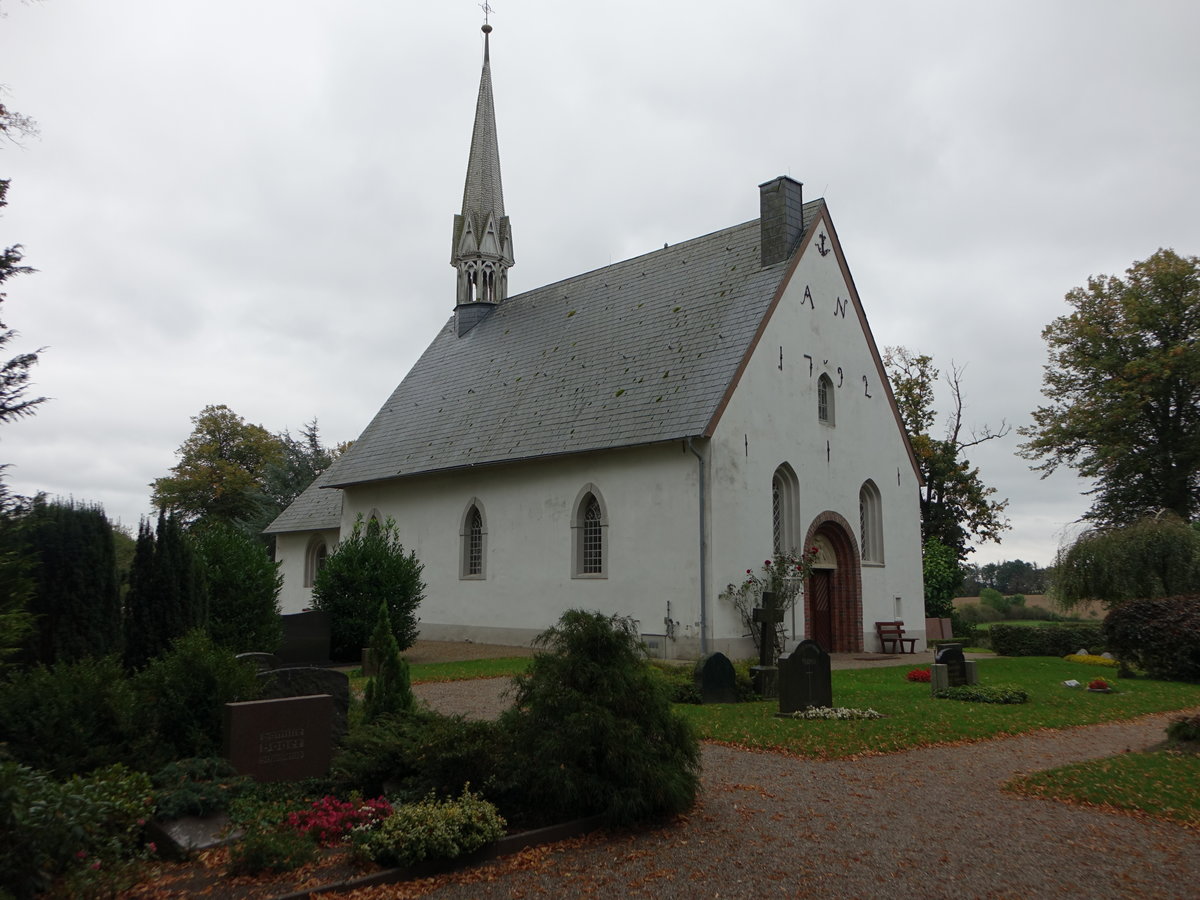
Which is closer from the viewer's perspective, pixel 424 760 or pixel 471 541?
pixel 424 760

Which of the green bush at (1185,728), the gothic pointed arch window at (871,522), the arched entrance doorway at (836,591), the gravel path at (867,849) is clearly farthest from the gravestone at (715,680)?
the gothic pointed arch window at (871,522)

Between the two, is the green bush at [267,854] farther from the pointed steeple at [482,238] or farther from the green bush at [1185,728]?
the pointed steeple at [482,238]

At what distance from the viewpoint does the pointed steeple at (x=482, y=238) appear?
3259cm

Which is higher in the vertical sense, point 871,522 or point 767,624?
point 871,522

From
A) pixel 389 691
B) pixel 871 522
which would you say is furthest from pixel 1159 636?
pixel 389 691

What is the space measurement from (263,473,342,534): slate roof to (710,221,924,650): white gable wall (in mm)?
15723

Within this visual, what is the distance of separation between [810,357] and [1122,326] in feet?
66.6

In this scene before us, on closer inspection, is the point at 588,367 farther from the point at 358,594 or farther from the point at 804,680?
the point at 804,680

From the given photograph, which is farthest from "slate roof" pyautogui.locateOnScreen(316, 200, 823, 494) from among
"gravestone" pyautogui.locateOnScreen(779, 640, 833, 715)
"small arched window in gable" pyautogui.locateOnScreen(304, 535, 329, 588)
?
"gravestone" pyautogui.locateOnScreen(779, 640, 833, 715)

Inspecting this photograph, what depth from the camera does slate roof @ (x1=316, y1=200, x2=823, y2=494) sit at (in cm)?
2162

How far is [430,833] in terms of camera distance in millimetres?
6395

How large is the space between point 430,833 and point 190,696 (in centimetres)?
334

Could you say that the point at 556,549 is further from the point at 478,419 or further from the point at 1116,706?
the point at 1116,706

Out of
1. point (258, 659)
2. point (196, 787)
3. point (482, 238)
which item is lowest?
point (196, 787)
